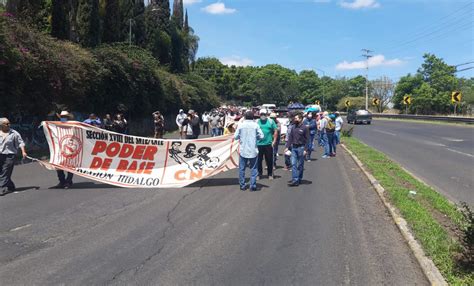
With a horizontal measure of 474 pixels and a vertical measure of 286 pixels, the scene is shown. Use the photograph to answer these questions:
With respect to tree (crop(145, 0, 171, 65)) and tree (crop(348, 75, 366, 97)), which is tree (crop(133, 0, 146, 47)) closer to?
tree (crop(145, 0, 171, 65))

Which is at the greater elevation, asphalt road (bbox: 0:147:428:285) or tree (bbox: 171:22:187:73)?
tree (bbox: 171:22:187:73)

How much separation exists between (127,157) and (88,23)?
864 inches

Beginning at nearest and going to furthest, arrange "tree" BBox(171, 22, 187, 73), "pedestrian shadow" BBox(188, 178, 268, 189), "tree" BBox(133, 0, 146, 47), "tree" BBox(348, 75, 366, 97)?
"pedestrian shadow" BBox(188, 178, 268, 189), "tree" BBox(133, 0, 146, 47), "tree" BBox(171, 22, 187, 73), "tree" BBox(348, 75, 366, 97)

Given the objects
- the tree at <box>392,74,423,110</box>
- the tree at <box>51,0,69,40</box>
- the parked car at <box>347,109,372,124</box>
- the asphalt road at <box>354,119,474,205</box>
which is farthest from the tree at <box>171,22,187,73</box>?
the tree at <box>392,74,423,110</box>

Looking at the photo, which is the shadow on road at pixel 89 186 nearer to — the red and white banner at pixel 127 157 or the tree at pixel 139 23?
the red and white banner at pixel 127 157

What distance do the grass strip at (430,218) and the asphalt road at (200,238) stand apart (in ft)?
0.99

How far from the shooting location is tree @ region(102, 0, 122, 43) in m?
31.9

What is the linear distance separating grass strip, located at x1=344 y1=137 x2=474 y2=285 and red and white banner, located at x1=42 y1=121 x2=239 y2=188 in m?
4.35

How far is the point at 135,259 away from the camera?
5691 millimetres

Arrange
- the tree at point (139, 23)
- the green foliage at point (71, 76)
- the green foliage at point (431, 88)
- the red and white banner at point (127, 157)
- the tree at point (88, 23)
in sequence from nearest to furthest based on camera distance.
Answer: the red and white banner at point (127, 157)
the green foliage at point (71, 76)
the tree at point (88, 23)
the tree at point (139, 23)
the green foliage at point (431, 88)

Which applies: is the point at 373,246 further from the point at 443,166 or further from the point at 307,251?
the point at 443,166

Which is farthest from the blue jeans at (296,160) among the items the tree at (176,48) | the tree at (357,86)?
the tree at (357,86)

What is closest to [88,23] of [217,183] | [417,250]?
[217,183]

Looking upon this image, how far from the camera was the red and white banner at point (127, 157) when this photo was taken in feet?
35.3
